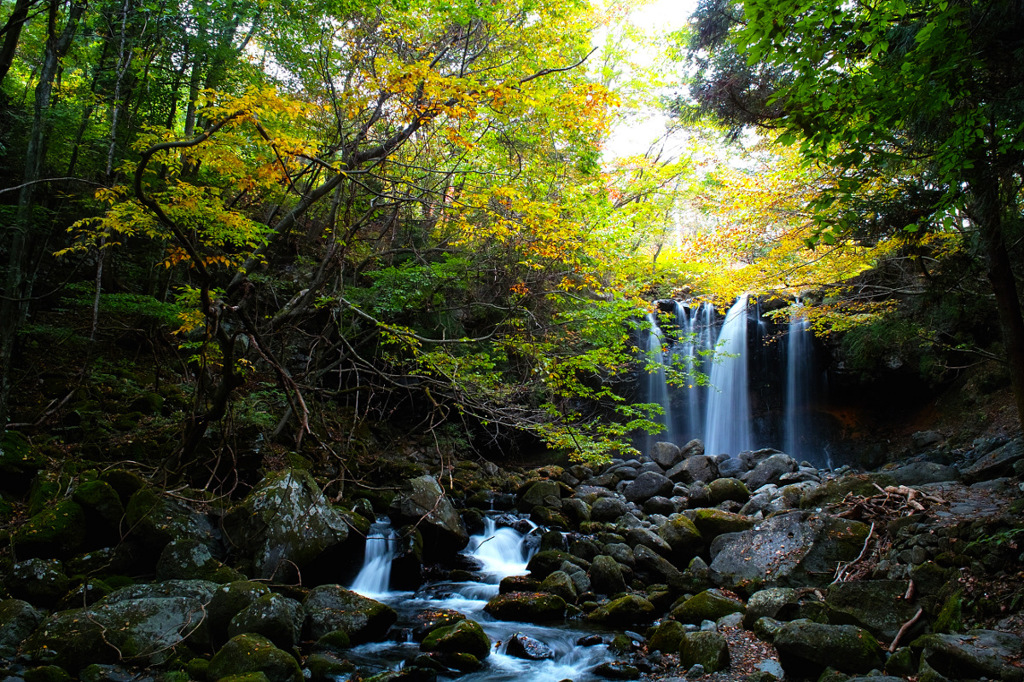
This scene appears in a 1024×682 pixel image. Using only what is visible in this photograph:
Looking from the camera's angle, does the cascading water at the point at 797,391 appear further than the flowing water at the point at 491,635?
Yes

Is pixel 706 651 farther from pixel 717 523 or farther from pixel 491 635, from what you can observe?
pixel 717 523

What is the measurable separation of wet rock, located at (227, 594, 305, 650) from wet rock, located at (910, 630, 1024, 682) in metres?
5.24

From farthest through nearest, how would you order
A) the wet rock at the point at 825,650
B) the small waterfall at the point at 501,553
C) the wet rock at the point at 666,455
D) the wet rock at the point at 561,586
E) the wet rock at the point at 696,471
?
the wet rock at the point at 666,455 < the wet rock at the point at 696,471 < the small waterfall at the point at 501,553 < the wet rock at the point at 561,586 < the wet rock at the point at 825,650

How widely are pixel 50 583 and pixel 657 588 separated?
22.3 feet

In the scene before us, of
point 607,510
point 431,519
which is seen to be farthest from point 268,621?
point 607,510

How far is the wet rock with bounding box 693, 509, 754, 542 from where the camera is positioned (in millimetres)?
8031

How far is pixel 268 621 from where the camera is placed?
496 centimetres

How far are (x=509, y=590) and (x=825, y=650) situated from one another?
4.11m

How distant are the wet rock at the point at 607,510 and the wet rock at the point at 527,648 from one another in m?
4.63

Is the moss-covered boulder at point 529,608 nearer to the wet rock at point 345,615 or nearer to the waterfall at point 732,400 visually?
the wet rock at point 345,615

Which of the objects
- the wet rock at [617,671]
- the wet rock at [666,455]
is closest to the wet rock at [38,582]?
the wet rock at [617,671]

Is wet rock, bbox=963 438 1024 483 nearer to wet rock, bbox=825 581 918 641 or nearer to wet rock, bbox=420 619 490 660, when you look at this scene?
wet rock, bbox=825 581 918 641

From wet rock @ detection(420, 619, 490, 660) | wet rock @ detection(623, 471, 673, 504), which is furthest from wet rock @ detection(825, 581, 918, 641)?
wet rock @ detection(623, 471, 673, 504)

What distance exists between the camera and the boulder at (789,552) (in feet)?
20.4
